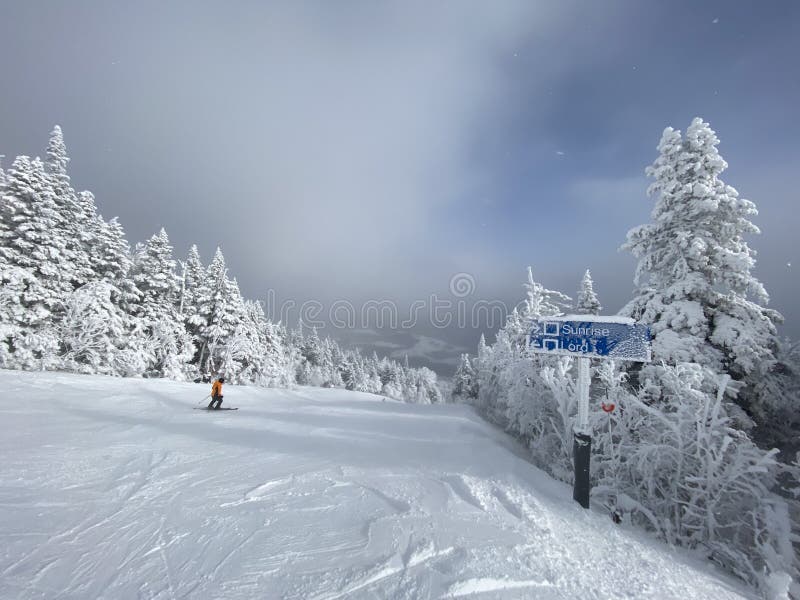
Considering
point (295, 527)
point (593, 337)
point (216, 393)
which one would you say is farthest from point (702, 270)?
point (216, 393)

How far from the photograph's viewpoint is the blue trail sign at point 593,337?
5418 millimetres

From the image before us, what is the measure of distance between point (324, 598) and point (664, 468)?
7.31 metres

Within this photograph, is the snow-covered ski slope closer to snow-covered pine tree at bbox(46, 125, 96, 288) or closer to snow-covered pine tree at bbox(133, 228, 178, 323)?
snow-covered pine tree at bbox(46, 125, 96, 288)

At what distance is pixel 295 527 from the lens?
4.24m

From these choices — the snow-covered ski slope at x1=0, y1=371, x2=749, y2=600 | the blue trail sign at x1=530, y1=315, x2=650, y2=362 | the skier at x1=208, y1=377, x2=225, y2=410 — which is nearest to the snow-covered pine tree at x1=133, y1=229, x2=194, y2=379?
the skier at x1=208, y1=377, x2=225, y2=410

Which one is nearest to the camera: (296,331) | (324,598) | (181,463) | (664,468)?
(324,598)

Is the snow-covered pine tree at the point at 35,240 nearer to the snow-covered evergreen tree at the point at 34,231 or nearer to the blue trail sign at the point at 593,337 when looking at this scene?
the snow-covered evergreen tree at the point at 34,231

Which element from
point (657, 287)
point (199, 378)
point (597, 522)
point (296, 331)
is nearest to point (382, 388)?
point (296, 331)

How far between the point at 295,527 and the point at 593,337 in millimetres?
5397

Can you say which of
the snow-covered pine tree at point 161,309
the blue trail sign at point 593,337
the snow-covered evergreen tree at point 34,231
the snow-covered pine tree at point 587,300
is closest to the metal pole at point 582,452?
the blue trail sign at point 593,337

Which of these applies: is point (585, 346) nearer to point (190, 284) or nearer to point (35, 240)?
point (35, 240)

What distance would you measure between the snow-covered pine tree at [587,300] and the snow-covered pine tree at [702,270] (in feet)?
37.7

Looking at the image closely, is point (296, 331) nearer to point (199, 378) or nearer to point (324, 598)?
point (199, 378)

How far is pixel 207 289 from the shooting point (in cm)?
2884
